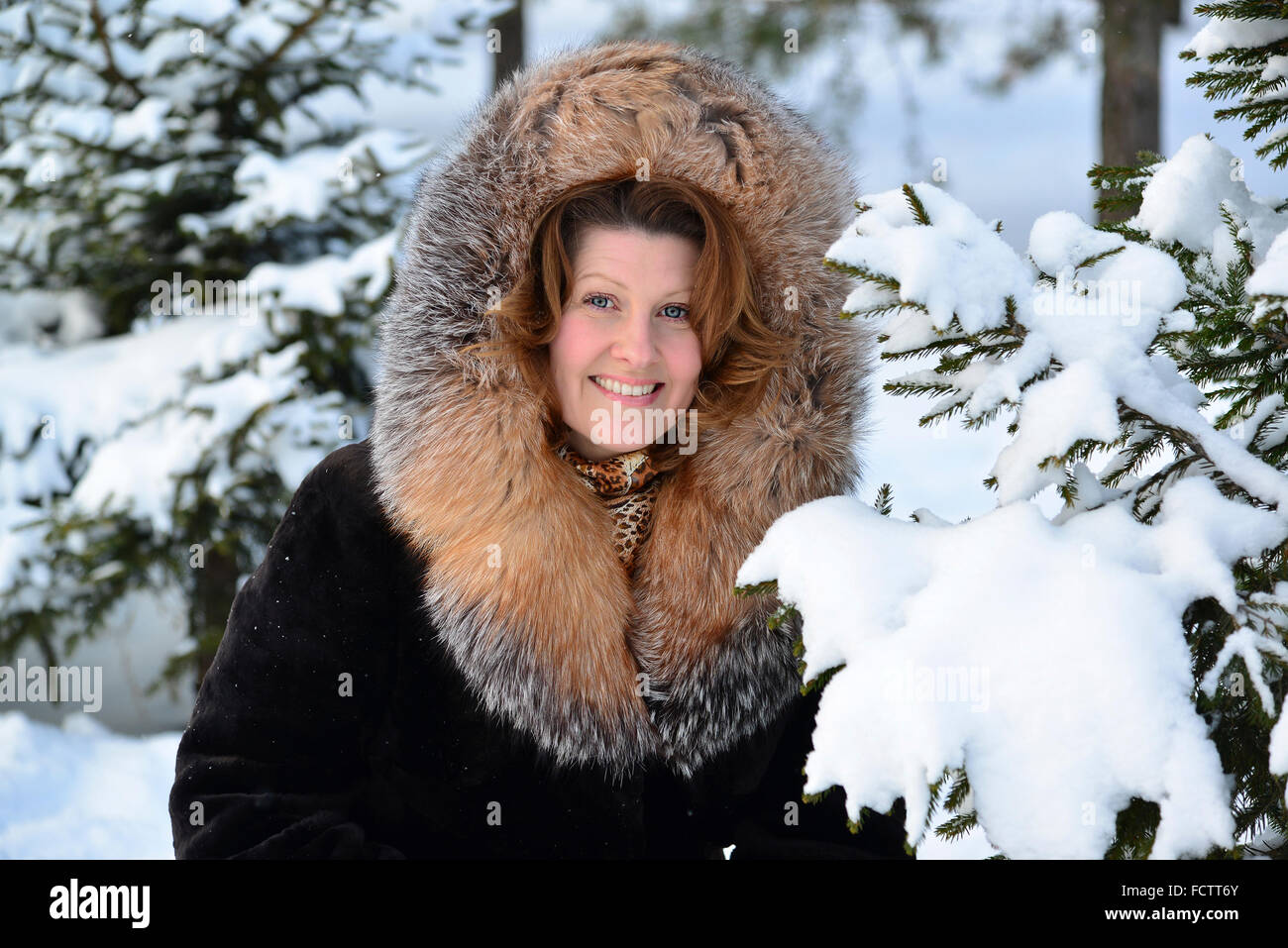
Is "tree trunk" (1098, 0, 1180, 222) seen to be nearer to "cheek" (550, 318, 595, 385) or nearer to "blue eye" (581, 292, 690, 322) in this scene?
"blue eye" (581, 292, 690, 322)

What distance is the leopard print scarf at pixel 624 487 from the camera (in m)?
2.31

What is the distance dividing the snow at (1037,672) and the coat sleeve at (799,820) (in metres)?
0.98

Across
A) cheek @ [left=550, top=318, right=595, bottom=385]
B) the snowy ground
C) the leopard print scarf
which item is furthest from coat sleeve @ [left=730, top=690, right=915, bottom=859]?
the snowy ground

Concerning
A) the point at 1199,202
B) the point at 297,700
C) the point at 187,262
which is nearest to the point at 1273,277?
the point at 1199,202

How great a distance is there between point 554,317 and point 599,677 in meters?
0.70

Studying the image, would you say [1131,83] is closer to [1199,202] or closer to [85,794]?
[1199,202]

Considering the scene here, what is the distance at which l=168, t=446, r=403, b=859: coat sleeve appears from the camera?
2029 mm

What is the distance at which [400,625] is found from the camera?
2205mm

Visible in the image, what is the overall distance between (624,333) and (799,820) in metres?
1.06

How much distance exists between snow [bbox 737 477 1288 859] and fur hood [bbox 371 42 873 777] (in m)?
0.79
